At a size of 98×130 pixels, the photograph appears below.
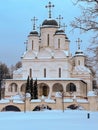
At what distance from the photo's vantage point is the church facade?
69.1 meters

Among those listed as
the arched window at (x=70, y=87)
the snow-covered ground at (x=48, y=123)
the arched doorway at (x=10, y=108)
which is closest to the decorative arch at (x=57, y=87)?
the arched window at (x=70, y=87)

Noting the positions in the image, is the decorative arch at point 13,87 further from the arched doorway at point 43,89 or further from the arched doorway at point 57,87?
the arched doorway at point 57,87

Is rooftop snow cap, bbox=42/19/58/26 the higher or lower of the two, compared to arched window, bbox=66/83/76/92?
higher

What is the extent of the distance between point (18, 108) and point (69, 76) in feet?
65.9

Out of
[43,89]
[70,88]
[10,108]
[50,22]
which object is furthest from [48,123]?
[50,22]

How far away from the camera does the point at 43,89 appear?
7225cm

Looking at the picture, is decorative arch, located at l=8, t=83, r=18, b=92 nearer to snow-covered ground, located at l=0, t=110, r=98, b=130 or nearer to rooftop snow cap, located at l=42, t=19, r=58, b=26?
rooftop snow cap, located at l=42, t=19, r=58, b=26

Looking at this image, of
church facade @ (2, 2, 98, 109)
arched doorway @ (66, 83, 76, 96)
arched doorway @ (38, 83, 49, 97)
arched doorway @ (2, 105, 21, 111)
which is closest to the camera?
arched doorway @ (2, 105, 21, 111)

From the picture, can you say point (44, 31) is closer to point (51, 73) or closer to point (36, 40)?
point (36, 40)

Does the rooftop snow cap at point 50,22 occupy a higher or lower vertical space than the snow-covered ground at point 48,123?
higher

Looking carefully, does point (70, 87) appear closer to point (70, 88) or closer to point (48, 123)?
point (70, 88)

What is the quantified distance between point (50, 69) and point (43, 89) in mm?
3910

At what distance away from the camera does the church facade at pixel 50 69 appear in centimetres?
6912

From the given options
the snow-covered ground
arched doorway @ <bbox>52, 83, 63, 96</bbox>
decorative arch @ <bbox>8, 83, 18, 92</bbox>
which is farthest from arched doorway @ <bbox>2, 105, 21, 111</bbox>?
the snow-covered ground
